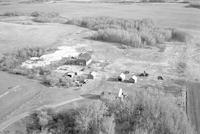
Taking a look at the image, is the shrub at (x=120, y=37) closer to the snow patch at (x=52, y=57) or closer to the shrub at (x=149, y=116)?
the snow patch at (x=52, y=57)

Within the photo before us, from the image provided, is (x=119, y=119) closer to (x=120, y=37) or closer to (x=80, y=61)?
(x=80, y=61)

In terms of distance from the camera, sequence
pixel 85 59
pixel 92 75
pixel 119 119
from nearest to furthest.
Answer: pixel 119 119
pixel 92 75
pixel 85 59

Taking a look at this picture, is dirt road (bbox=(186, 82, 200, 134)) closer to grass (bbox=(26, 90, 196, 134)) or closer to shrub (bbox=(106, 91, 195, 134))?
shrub (bbox=(106, 91, 195, 134))

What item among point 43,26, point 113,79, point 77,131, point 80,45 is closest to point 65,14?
point 43,26

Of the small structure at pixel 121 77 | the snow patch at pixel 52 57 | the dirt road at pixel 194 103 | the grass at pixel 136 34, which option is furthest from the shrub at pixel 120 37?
the dirt road at pixel 194 103

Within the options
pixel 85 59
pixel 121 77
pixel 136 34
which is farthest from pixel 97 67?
pixel 136 34

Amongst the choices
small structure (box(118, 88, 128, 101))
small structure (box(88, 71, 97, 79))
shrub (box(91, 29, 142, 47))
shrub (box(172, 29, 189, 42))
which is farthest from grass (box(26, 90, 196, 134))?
shrub (box(172, 29, 189, 42))
